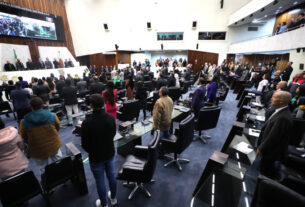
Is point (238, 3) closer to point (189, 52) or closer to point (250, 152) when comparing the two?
point (189, 52)

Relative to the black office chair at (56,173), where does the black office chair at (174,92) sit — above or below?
above

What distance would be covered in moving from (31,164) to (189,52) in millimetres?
16978

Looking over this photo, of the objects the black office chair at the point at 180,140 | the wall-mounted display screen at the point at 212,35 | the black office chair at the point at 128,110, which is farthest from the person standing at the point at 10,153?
the wall-mounted display screen at the point at 212,35

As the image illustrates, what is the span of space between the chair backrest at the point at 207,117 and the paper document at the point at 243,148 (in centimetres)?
97

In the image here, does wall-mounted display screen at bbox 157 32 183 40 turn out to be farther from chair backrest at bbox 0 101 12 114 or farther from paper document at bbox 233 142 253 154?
paper document at bbox 233 142 253 154

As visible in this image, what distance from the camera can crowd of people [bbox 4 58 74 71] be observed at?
1059cm

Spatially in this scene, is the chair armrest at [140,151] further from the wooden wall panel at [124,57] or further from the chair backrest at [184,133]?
the wooden wall panel at [124,57]

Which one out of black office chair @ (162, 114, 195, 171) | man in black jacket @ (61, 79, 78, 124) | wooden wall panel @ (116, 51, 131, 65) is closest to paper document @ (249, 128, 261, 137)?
black office chair @ (162, 114, 195, 171)

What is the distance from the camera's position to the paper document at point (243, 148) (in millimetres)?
2620

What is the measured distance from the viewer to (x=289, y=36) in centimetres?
810

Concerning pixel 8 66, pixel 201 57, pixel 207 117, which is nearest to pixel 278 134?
pixel 207 117

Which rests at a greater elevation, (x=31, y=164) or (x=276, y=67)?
(x=276, y=67)

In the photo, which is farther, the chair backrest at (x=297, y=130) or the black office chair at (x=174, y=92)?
the black office chair at (x=174, y=92)

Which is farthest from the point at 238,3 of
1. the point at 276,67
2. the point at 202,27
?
the point at 276,67
